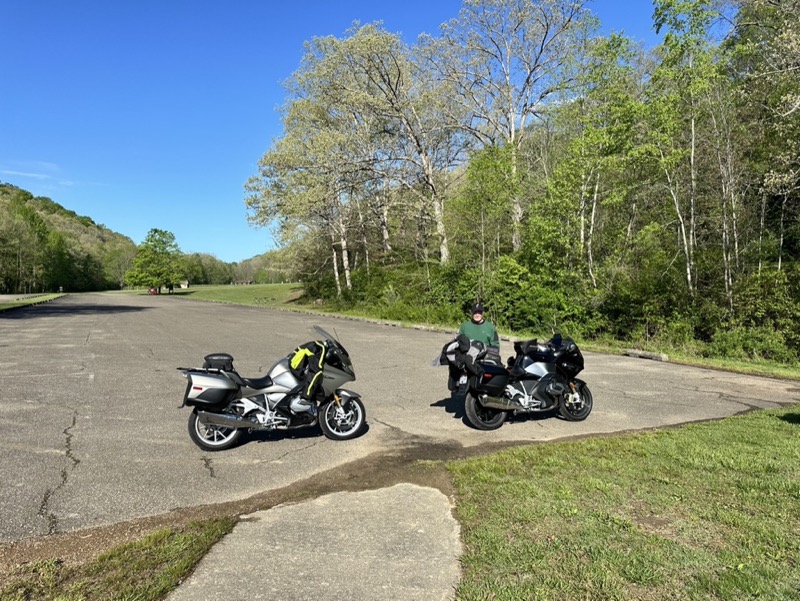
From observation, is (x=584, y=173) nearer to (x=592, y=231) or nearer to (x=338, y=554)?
(x=592, y=231)

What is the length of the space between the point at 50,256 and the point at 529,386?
10135cm

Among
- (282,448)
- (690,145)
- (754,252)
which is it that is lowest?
(282,448)

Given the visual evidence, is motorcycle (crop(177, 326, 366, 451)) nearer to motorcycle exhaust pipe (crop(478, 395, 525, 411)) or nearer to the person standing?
motorcycle exhaust pipe (crop(478, 395, 525, 411))

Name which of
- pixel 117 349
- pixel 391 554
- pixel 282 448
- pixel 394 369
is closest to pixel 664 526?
pixel 391 554

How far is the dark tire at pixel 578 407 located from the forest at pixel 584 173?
8.25m

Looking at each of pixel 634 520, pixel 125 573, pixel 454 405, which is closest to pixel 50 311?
pixel 454 405

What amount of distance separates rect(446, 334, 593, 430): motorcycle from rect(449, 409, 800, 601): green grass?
93 centimetres

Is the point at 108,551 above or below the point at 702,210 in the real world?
below

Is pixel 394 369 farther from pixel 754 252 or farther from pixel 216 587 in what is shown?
pixel 754 252

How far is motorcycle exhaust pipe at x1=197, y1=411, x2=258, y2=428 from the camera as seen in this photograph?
531 centimetres

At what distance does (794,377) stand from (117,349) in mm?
16344

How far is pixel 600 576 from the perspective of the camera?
2.92 m

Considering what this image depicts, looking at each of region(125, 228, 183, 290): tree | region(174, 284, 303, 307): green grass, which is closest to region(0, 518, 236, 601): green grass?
region(174, 284, 303, 307): green grass

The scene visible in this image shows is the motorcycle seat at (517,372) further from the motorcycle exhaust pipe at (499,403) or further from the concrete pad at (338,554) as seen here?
the concrete pad at (338,554)
